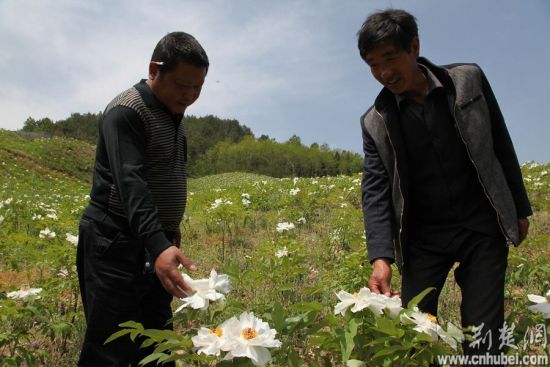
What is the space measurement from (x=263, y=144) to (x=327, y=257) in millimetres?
72313

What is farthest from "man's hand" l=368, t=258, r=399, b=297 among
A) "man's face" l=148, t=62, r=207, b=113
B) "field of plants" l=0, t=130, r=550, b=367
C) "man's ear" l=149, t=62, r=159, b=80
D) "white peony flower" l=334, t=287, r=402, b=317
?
"man's ear" l=149, t=62, r=159, b=80

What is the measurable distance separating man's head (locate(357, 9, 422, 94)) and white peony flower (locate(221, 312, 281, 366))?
1405 mm

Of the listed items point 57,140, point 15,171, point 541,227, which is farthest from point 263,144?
point 541,227

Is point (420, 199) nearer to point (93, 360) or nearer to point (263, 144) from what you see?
point (93, 360)

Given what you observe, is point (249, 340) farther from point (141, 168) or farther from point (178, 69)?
point (178, 69)

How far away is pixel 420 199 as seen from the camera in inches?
97.7

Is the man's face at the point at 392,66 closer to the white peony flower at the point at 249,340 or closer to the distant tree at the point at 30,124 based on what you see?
the white peony flower at the point at 249,340

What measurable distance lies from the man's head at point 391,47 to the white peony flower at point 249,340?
140cm

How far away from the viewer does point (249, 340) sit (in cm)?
134

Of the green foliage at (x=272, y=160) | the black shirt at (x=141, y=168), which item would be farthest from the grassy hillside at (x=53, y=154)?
the green foliage at (x=272, y=160)

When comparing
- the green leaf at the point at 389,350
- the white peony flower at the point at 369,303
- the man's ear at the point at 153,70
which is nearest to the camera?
the green leaf at the point at 389,350

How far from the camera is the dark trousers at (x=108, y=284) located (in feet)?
7.07

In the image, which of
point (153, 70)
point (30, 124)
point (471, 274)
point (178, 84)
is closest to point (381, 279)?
point (471, 274)

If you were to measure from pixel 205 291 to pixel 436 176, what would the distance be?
140cm
